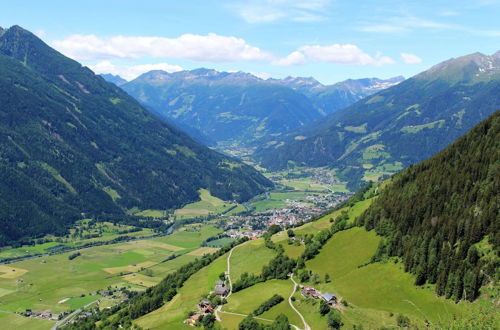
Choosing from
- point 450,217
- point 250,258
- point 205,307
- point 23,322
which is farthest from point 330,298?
point 23,322

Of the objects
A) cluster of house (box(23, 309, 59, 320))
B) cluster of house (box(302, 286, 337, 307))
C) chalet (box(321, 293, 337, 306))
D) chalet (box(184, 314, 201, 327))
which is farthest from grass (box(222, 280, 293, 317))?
cluster of house (box(23, 309, 59, 320))

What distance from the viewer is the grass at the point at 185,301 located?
449 feet

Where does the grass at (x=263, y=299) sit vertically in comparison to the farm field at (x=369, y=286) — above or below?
below

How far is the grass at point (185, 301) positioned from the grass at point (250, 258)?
5.36m

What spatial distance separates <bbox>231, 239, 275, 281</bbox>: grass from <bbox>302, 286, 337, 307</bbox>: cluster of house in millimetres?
32364

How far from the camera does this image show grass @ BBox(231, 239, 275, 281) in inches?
6654

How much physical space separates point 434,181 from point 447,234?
1140 inches

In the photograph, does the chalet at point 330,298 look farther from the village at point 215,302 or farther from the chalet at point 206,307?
the chalet at point 206,307

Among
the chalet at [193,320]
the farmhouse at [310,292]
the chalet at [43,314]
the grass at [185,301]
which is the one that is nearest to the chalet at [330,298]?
the farmhouse at [310,292]

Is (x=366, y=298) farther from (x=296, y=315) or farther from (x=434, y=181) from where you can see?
(x=434, y=181)

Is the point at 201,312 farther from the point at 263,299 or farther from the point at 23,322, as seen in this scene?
the point at 23,322

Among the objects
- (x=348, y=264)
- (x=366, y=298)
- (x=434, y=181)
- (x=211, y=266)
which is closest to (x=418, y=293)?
(x=366, y=298)

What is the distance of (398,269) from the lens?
130 metres

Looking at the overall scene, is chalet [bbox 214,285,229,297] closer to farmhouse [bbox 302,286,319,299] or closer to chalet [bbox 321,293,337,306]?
farmhouse [bbox 302,286,319,299]
